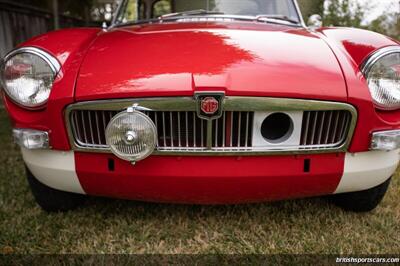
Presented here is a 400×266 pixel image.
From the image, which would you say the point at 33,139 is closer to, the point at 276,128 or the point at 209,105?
the point at 209,105

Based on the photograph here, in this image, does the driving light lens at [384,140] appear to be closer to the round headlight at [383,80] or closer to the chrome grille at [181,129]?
the round headlight at [383,80]

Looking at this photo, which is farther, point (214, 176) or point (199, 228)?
point (199, 228)

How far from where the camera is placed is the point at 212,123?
168 centimetres

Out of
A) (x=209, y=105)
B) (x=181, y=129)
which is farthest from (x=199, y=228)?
(x=209, y=105)

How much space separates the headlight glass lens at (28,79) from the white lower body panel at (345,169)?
0.87ft

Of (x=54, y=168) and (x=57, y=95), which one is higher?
(x=57, y=95)

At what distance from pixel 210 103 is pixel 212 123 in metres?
0.10

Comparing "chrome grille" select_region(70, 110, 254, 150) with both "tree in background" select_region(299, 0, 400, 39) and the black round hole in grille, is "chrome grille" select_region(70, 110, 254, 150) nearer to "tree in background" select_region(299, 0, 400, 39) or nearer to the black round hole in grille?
the black round hole in grille

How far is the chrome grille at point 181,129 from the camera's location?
1692 millimetres

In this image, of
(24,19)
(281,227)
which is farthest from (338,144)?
(24,19)

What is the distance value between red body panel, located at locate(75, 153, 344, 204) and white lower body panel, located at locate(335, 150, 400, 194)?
48mm

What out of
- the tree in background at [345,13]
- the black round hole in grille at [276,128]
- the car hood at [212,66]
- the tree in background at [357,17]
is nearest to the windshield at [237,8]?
the car hood at [212,66]

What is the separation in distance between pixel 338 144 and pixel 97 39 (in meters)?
1.43

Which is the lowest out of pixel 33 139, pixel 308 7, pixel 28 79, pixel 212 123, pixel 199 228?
pixel 199 228
